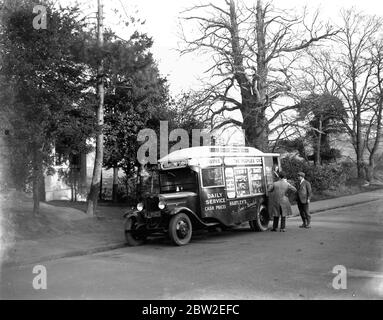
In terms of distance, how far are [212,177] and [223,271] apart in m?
4.88

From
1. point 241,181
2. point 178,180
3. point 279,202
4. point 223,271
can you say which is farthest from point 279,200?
point 223,271

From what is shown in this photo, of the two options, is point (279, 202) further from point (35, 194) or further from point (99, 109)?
Result: point (35, 194)

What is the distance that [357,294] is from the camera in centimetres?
675

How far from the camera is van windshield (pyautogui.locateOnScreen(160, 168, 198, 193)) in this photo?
12.8 metres

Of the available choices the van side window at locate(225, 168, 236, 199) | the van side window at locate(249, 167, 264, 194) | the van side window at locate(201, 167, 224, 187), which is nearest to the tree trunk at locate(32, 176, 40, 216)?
the van side window at locate(201, 167, 224, 187)

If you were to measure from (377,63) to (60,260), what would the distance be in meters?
31.5

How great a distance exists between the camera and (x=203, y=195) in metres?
12.6

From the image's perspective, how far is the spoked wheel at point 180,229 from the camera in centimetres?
1169

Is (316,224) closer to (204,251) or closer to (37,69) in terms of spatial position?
(204,251)

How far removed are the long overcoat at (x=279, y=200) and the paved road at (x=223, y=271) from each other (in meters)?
1.15

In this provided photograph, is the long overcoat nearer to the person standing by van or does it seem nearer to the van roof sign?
the person standing by van

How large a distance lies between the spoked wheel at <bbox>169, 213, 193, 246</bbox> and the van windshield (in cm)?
101

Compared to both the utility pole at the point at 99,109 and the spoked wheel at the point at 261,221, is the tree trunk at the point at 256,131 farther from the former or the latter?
the utility pole at the point at 99,109

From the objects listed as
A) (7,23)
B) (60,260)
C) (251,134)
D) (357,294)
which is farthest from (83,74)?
(251,134)
